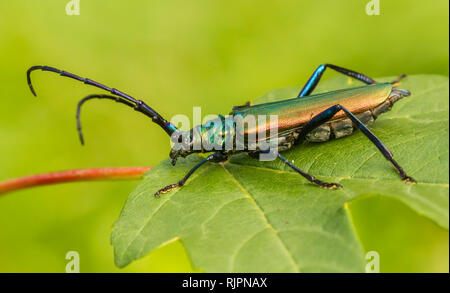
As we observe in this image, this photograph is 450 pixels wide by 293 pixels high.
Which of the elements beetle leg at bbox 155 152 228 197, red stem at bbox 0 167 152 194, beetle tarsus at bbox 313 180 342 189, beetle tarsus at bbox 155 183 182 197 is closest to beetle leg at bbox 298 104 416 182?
beetle tarsus at bbox 313 180 342 189

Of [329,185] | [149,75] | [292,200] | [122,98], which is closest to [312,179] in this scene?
[329,185]

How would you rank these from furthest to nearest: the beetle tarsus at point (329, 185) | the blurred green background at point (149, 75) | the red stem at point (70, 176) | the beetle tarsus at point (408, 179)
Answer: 1. the blurred green background at point (149, 75)
2. the red stem at point (70, 176)
3. the beetle tarsus at point (329, 185)
4. the beetle tarsus at point (408, 179)

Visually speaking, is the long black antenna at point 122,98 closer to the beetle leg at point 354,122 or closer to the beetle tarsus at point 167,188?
the beetle tarsus at point 167,188

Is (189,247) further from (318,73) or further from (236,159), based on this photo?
(318,73)

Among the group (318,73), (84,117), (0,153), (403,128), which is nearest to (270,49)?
(318,73)

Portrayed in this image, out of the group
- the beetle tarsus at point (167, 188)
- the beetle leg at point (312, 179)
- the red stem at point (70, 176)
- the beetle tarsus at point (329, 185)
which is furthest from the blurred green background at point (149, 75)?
the beetle tarsus at point (329, 185)

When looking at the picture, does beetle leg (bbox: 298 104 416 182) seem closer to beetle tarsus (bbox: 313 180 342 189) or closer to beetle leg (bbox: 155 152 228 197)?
beetle tarsus (bbox: 313 180 342 189)
